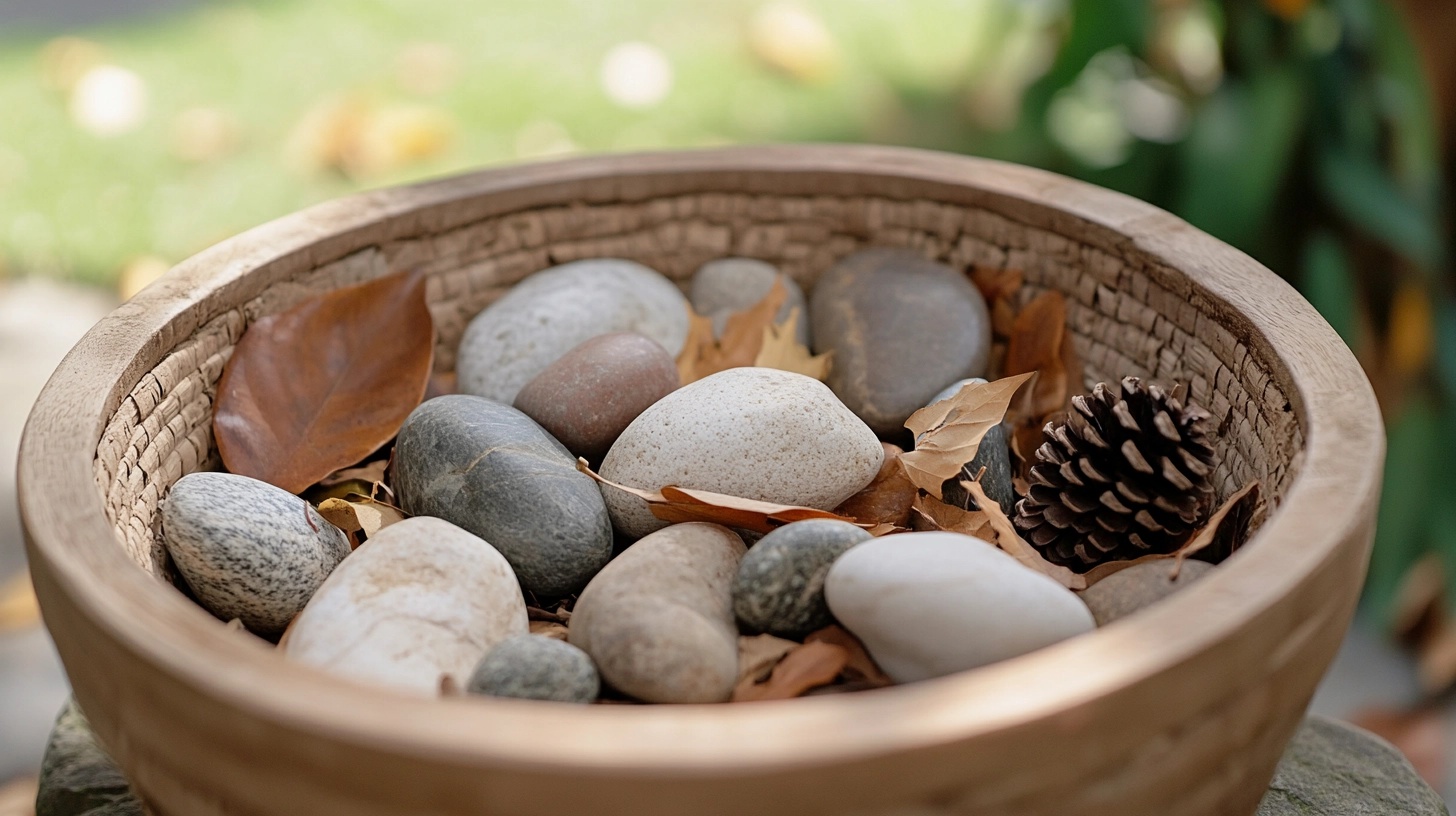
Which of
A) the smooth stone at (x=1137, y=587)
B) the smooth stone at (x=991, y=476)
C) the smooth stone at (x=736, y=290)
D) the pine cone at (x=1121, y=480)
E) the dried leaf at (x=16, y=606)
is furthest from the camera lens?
the dried leaf at (x=16, y=606)

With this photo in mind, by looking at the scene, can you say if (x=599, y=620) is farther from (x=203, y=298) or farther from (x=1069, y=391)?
(x=1069, y=391)

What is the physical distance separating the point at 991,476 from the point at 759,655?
0.36 metres

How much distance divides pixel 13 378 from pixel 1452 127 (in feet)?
9.29

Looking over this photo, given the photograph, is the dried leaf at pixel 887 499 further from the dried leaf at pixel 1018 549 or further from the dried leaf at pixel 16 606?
the dried leaf at pixel 16 606

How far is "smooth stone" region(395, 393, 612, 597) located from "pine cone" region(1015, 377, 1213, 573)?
40 cm

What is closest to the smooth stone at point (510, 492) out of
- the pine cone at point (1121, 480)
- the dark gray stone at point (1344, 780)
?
the pine cone at point (1121, 480)

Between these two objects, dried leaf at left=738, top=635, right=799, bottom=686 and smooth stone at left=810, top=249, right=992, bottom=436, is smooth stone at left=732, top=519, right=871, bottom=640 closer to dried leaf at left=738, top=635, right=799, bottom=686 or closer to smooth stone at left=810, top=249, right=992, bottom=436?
dried leaf at left=738, top=635, right=799, bottom=686

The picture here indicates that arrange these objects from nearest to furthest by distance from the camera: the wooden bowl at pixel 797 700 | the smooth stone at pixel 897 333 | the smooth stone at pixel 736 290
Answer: the wooden bowl at pixel 797 700, the smooth stone at pixel 897 333, the smooth stone at pixel 736 290

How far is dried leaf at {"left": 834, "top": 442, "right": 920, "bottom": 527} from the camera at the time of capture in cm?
115

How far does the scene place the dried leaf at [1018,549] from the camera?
1.03 metres

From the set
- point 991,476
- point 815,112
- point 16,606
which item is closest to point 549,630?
point 991,476

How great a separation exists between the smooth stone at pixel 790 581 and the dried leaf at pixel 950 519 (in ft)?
0.62

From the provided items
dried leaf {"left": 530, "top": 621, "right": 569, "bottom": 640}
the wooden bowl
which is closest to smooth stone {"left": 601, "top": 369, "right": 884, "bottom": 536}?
dried leaf {"left": 530, "top": 621, "right": 569, "bottom": 640}

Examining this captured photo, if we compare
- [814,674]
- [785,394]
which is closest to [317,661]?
[814,674]
